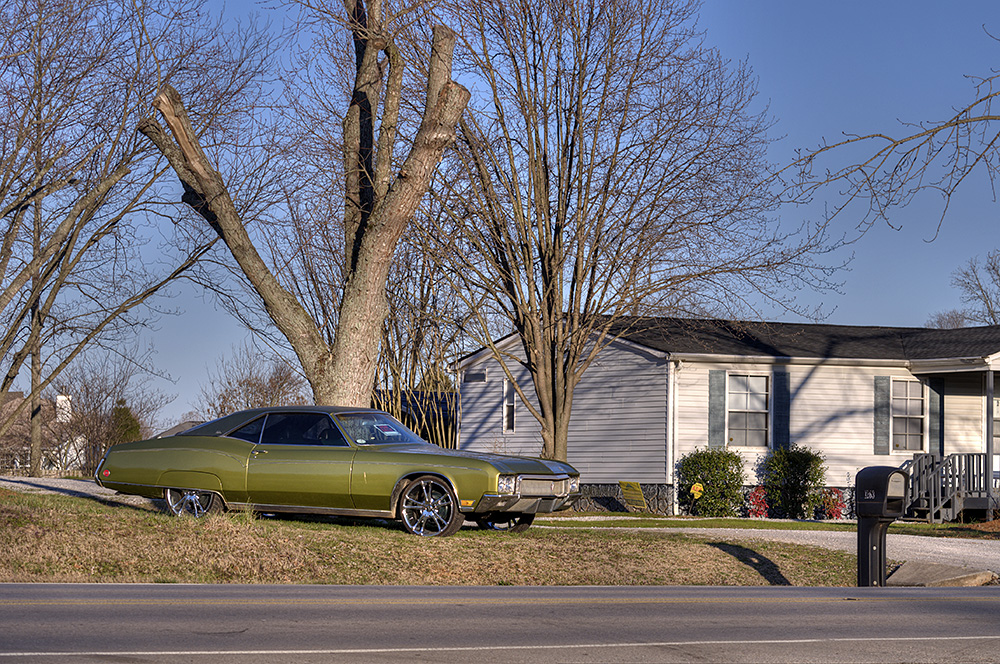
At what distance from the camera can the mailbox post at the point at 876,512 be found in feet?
42.5

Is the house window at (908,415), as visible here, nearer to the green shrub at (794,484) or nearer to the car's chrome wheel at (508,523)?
the green shrub at (794,484)

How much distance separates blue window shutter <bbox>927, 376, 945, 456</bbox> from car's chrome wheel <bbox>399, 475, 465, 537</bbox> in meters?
17.9

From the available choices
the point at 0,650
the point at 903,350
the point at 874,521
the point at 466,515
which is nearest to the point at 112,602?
the point at 0,650

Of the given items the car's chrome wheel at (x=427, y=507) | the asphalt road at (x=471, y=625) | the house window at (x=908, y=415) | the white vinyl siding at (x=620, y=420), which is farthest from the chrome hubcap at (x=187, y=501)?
the house window at (x=908, y=415)

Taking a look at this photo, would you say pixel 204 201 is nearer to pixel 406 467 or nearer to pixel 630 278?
pixel 406 467

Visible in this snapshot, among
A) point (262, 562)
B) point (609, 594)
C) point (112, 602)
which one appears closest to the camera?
point (112, 602)

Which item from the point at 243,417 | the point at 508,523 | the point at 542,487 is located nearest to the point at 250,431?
the point at 243,417

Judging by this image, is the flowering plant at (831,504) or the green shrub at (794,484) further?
the flowering plant at (831,504)

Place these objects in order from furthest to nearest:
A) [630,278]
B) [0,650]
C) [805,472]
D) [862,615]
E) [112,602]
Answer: [805,472] → [630,278] → [862,615] → [112,602] → [0,650]

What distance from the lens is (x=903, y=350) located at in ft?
92.6

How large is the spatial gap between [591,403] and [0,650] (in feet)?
75.2

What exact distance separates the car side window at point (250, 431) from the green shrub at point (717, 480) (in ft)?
46.6

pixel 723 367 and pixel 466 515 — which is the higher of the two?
pixel 723 367

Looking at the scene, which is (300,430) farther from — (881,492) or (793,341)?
(793,341)
